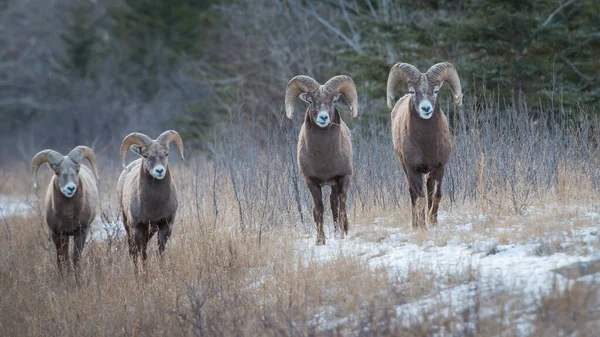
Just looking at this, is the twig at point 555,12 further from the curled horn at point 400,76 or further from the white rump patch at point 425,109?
the white rump patch at point 425,109

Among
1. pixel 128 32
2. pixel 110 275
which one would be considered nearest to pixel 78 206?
pixel 110 275

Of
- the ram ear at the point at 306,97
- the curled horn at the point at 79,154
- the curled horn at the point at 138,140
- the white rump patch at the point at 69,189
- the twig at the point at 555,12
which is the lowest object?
the white rump patch at the point at 69,189

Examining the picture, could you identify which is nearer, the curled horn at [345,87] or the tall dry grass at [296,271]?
the tall dry grass at [296,271]

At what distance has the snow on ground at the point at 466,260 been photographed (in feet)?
23.3

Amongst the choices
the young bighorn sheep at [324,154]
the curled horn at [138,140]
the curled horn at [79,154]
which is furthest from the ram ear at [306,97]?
the curled horn at [79,154]

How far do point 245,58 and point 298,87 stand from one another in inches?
699

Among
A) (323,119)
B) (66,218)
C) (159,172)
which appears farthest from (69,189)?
(323,119)

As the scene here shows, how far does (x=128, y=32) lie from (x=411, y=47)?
23230 millimetres

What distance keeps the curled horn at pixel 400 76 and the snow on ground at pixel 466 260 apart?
166cm

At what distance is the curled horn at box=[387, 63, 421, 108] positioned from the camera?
9.90m

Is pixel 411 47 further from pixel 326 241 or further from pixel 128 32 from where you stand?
pixel 128 32

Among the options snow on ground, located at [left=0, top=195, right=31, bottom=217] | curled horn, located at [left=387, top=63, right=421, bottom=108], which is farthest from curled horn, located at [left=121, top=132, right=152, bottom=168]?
snow on ground, located at [left=0, top=195, right=31, bottom=217]

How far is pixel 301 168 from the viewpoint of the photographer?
34.2 ft

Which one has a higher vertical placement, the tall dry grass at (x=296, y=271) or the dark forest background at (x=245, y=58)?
the dark forest background at (x=245, y=58)
